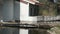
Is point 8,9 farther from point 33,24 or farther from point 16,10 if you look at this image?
point 33,24

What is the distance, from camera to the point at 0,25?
63 centimetres

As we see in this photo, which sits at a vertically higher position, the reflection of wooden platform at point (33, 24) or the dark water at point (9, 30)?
the reflection of wooden platform at point (33, 24)

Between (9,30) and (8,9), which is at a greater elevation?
(8,9)

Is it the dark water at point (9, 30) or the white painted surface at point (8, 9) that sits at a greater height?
the white painted surface at point (8, 9)

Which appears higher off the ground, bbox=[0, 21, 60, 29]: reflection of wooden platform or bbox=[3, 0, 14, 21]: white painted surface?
bbox=[3, 0, 14, 21]: white painted surface

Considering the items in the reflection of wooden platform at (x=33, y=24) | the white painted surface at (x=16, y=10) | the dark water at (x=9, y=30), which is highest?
the white painted surface at (x=16, y=10)

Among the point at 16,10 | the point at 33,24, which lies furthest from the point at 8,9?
the point at 33,24

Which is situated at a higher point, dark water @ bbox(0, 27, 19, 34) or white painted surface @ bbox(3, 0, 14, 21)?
white painted surface @ bbox(3, 0, 14, 21)

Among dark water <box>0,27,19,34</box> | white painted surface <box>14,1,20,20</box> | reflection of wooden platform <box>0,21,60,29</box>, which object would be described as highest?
white painted surface <box>14,1,20,20</box>

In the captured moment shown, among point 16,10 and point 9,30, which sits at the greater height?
point 16,10

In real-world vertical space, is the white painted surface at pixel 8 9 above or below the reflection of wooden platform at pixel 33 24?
above

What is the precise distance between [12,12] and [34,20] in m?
0.14

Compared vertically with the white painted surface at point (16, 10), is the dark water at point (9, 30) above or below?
below

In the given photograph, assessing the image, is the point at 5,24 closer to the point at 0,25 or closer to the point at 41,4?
the point at 0,25
